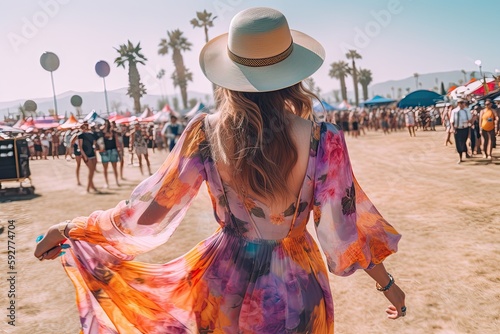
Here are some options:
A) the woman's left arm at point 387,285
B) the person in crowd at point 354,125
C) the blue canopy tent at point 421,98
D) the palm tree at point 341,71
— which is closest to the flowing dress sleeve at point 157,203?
the woman's left arm at point 387,285

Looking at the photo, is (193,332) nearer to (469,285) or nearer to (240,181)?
(240,181)

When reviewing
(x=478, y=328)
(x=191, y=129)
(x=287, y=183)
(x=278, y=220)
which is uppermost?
(x=191, y=129)

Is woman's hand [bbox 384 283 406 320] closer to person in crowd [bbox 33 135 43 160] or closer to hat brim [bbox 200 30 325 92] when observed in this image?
hat brim [bbox 200 30 325 92]

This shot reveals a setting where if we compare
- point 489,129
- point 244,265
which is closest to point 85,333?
point 244,265

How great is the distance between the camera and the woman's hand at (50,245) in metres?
1.74

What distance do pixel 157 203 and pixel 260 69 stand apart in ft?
2.03

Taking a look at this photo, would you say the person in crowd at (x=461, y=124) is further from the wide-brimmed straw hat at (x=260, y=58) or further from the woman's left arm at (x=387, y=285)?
the wide-brimmed straw hat at (x=260, y=58)

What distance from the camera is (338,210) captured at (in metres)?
1.58

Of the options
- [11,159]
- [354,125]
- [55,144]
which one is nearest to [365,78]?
[354,125]

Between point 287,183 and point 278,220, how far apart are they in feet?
0.49

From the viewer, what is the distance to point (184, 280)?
1.81 metres

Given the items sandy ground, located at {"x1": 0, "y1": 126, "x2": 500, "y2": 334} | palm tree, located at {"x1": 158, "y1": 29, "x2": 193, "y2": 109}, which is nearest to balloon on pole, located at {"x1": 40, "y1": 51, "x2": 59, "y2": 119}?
sandy ground, located at {"x1": 0, "y1": 126, "x2": 500, "y2": 334}

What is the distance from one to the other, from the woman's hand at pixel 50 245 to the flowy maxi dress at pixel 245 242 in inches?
2.8

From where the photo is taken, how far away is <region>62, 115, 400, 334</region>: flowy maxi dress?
1574mm
